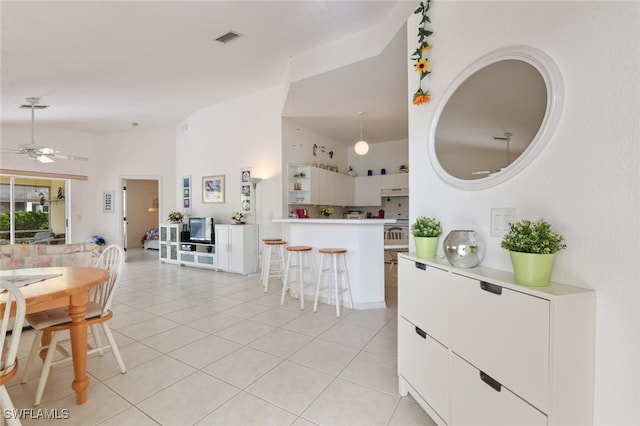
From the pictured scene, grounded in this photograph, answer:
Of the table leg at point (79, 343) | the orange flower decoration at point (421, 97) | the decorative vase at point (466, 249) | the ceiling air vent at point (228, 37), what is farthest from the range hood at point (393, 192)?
the table leg at point (79, 343)

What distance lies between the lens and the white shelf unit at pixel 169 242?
6.01 meters

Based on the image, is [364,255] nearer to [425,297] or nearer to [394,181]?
[425,297]

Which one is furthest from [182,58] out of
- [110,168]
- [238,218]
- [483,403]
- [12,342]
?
[110,168]

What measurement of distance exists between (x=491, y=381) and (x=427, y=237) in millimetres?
752

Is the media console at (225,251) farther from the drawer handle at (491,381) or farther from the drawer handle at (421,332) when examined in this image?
the drawer handle at (491,381)

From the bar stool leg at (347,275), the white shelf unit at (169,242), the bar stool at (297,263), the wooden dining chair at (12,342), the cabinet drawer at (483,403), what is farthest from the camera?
the white shelf unit at (169,242)

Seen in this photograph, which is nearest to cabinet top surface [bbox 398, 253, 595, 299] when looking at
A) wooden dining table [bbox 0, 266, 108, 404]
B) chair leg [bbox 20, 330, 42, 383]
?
wooden dining table [bbox 0, 266, 108, 404]

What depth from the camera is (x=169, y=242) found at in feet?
20.3

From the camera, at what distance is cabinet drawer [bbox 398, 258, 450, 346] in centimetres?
142

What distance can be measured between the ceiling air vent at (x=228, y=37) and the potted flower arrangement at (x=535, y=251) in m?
3.47

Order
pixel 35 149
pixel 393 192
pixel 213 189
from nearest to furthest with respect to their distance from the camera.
A: pixel 35 149 → pixel 213 189 → pixel 393 192

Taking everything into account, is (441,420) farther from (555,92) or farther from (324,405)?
(555,92)

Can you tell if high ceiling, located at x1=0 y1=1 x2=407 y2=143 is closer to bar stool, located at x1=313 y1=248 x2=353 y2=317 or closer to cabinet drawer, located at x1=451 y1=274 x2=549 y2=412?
bar stool, located at x1=313 y1=248 x2=353 y2=317

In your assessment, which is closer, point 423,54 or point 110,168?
point 423,54
